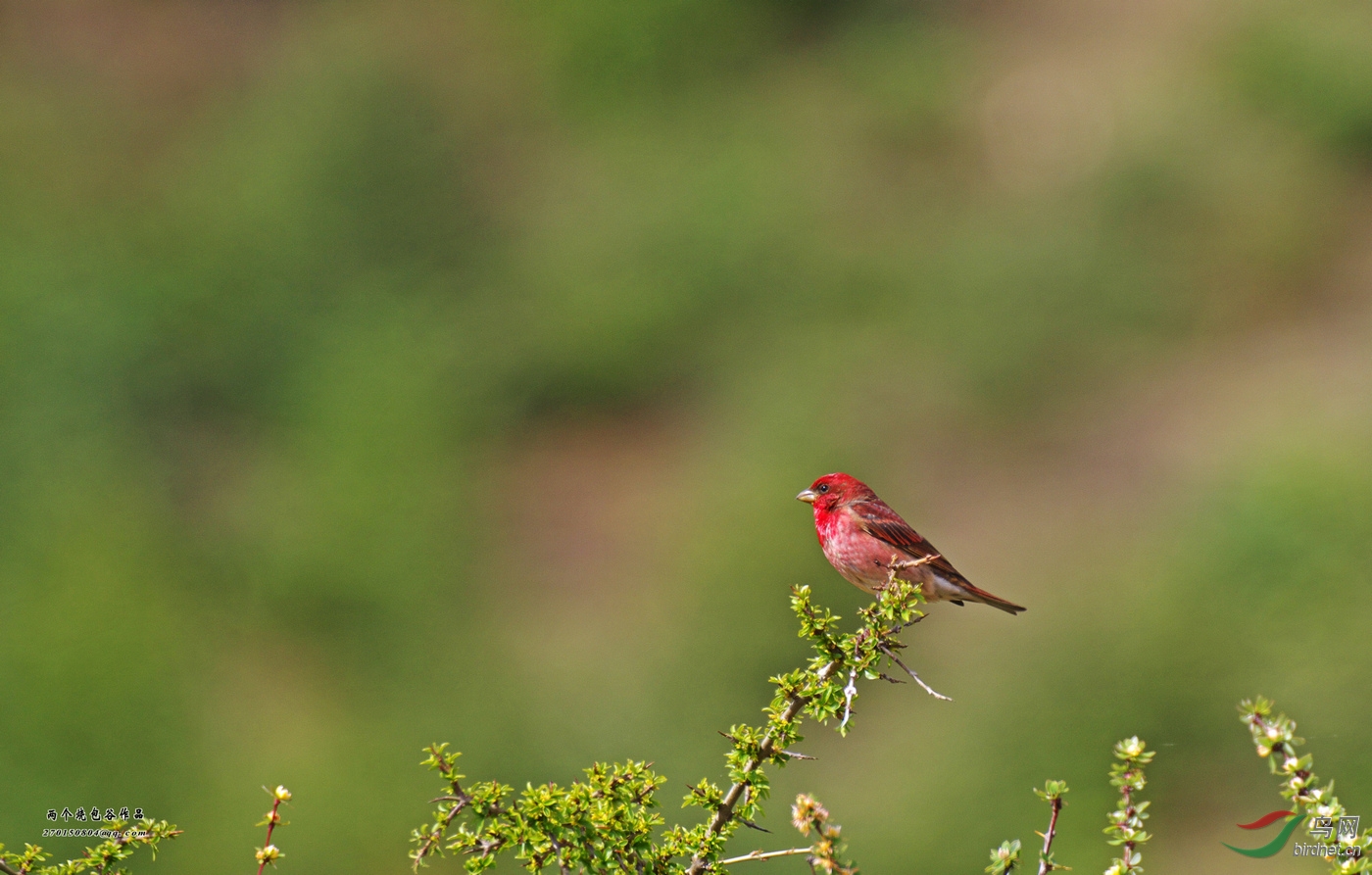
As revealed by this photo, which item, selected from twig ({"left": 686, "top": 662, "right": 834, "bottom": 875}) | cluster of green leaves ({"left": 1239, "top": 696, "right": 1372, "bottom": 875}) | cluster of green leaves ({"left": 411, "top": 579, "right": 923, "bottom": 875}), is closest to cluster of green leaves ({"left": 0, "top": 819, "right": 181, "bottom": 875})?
cluster of green leaves ({"left": 411, "top": 579, "right": 923, "bottom": 875})

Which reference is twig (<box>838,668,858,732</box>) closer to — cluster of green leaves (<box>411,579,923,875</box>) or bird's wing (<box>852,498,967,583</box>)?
cluster of green leaves (<box>411,579,923,875</box>)

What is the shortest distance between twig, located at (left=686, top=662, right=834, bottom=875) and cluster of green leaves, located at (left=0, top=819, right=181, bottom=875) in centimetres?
139

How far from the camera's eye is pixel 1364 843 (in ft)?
9.89

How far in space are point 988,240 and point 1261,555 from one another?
514cm

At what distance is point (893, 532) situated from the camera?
540cm

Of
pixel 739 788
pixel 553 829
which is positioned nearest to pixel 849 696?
pixel 739 788

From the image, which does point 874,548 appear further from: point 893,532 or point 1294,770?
point 1294,770

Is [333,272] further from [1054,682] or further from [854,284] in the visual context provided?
[1054,682]

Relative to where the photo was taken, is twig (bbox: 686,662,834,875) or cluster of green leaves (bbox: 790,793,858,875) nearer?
cluster of green leaves (bbox: 790,793,858,875)

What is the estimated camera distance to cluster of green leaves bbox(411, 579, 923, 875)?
325 cm

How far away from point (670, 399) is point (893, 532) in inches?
351

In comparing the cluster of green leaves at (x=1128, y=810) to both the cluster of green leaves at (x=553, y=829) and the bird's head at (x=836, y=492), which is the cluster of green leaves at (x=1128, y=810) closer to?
the cluster of green leaves at (x=553, y=829)

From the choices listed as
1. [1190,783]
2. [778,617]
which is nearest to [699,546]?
[778,617]

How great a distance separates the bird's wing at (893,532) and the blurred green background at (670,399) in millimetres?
4284
